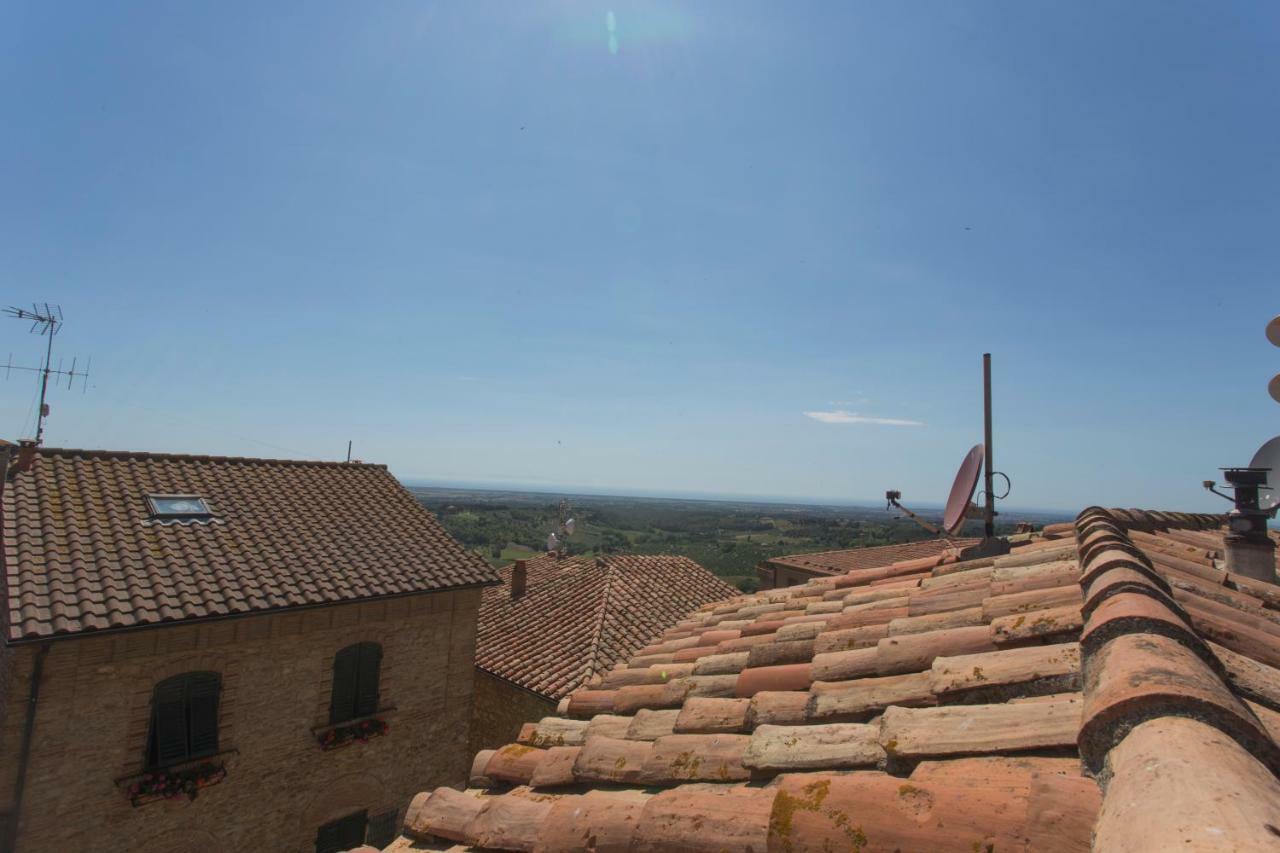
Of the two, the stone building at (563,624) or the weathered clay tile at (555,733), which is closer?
the weathered clay tile at (555,733)

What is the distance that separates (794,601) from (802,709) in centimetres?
298

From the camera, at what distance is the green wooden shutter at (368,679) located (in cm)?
1101

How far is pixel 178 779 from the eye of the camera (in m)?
8.72

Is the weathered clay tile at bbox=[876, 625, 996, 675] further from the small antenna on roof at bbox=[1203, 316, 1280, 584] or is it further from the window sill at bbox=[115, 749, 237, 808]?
the window sill at bbox=[115, 749, 237, 808]

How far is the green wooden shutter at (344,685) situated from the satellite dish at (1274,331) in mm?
13163

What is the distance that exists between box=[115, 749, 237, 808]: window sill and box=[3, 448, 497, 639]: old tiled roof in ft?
7.09

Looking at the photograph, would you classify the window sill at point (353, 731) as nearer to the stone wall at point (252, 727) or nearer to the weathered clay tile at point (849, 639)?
the stone wall at point (252, 727)

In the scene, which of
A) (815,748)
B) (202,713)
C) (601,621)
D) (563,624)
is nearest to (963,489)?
(815,748)

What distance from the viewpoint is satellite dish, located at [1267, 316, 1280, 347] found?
5.40 meters

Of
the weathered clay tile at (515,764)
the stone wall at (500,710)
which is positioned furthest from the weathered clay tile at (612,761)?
the stone wall at (500,710)

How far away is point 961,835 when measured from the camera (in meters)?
1.47

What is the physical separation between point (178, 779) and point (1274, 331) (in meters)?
14.2

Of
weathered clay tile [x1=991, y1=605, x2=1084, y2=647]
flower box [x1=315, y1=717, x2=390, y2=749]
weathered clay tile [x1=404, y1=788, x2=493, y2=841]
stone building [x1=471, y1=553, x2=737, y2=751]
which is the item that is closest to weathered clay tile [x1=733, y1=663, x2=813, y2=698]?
weathered clay tile [x1=991, y1=605, x2=1084, y2=647]

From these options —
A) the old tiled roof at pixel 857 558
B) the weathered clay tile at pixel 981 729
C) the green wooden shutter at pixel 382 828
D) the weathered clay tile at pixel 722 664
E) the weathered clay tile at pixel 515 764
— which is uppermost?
the weathered clay tile at pixel 981 729
